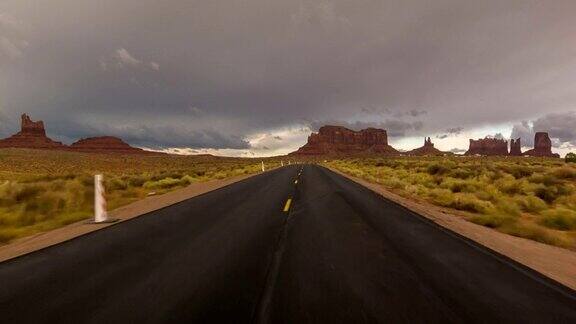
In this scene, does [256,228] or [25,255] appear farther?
[256,228]

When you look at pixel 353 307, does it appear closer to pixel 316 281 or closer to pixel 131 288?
pixel 316 281

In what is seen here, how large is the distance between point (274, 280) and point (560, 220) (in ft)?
35.5

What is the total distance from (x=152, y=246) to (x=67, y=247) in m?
1.65

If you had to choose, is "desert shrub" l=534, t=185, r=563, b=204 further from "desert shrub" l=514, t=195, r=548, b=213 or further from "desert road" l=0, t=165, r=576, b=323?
"desert road" l=0, t=165, r=576, b=323

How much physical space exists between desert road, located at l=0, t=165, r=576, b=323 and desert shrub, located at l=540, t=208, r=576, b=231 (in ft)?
16.4

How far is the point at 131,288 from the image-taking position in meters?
5.11

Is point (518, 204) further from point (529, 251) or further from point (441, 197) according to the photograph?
point (529, 251)

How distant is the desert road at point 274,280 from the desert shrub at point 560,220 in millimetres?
4984

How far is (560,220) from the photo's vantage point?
1228 centimetres

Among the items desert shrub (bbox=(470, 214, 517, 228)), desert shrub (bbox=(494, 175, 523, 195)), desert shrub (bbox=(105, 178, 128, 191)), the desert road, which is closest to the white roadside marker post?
the desert road

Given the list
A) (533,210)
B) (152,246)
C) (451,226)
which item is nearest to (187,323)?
(152,246)

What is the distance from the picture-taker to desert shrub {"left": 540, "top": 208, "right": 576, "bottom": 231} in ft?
39.3

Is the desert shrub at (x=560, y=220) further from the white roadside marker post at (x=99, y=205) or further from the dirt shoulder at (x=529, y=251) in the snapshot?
the white roadside marker post at (x=99, y=205)

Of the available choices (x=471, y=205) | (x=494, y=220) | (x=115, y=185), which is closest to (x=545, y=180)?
(x=471, y=205)
